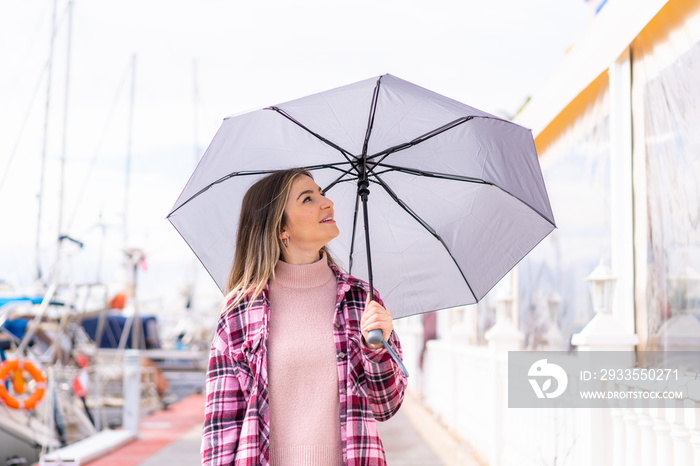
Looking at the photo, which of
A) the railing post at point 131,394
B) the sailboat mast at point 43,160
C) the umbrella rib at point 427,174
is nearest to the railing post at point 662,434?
the umbrella rib at point 427,174

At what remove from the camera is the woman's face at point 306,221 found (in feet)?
7.78

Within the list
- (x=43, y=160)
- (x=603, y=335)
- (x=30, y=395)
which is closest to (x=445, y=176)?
(x=603, y=335)

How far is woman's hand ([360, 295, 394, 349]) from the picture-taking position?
2.07 m

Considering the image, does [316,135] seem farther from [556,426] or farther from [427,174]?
[556,426]

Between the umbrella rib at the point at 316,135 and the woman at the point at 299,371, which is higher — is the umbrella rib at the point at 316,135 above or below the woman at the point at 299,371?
above

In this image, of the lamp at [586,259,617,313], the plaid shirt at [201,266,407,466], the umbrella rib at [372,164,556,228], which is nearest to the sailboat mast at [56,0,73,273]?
the lamp at [586,259,617,313]

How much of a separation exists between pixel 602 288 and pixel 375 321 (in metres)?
2.26

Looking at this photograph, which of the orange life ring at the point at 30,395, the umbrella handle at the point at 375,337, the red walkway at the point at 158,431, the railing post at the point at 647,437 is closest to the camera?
the umbrella handle at the point at 375,337

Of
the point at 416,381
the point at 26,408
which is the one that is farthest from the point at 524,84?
the point at 26,408

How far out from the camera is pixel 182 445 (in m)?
8.91

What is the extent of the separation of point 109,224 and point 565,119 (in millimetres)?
9725

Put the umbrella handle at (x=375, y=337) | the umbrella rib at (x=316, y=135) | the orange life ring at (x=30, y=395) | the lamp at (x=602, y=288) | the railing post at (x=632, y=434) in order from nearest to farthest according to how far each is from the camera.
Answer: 1. the umbrella handle at (x=375, y=337)
2. the umbrella rib at (x=316, y=135)
3. the railing post at (x=632, y=434)
4. the lamp at (x=602, y=288)
5. the orange life ring at (x=30, y=395)

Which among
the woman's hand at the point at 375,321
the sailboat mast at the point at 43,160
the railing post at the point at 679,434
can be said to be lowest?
the railing post at the point at 679,434

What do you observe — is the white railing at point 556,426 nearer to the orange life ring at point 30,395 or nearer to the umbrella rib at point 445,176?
the umbrella rib at point 445,176
